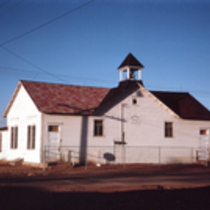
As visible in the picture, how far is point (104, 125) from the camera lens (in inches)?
1156

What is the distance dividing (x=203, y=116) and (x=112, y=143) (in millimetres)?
9774

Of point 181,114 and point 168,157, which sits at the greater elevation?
point 181,114

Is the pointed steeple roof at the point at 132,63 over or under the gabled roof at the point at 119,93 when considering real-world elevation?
over

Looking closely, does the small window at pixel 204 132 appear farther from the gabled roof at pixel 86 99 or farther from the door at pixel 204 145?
the gabled roof at pixel 86 99

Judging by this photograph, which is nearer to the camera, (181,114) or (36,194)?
(36,194)

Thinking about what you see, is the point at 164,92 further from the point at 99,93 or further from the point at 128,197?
the point at 128,197

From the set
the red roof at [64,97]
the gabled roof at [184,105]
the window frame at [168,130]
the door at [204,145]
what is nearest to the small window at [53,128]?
the red roof at [64,97]

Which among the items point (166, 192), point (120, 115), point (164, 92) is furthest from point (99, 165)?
point (166, 192)

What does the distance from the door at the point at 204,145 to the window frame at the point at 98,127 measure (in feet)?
32.7

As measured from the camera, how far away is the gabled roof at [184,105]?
3331 centimetres

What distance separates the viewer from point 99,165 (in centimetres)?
2783

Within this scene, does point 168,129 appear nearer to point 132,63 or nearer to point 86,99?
point 132,63

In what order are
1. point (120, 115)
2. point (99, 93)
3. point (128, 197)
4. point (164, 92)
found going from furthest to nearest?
point (164, 92) → point (99, 93) → point (120, 115) → point (128, 197)

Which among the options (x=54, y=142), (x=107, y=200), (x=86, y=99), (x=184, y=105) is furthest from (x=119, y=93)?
(x=107, y=200)
